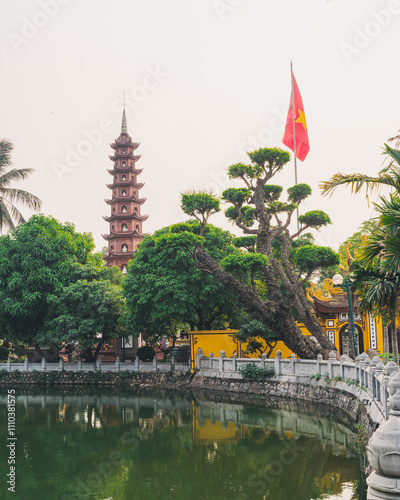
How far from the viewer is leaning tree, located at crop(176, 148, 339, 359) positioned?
17250 mm

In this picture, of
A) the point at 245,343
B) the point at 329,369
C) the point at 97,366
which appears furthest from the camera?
the point at 97,366

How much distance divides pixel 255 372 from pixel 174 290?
15.5 feet

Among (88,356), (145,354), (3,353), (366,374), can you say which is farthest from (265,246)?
(3,353)

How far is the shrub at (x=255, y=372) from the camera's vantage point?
18.2 metres

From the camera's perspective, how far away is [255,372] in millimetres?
18469

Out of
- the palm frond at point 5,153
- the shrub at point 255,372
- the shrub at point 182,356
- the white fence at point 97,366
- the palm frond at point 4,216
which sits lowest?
the white fence at point 97,366

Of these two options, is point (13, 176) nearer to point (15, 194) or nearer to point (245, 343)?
point (15, 194)

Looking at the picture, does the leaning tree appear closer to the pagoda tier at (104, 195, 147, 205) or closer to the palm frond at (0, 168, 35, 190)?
the palm frond at (0, 168, 35, 190)

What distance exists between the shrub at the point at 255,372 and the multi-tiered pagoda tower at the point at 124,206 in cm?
1826

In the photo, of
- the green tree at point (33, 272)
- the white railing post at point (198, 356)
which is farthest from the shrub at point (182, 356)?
the green tree at point (33, 272)

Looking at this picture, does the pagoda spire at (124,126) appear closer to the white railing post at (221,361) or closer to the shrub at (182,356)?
the shrub at (182,356)

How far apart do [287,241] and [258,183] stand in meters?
2.48

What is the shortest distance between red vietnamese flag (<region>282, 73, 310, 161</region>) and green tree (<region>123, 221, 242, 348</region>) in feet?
17.0

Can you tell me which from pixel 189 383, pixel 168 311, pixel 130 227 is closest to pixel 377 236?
pixel 168 311
